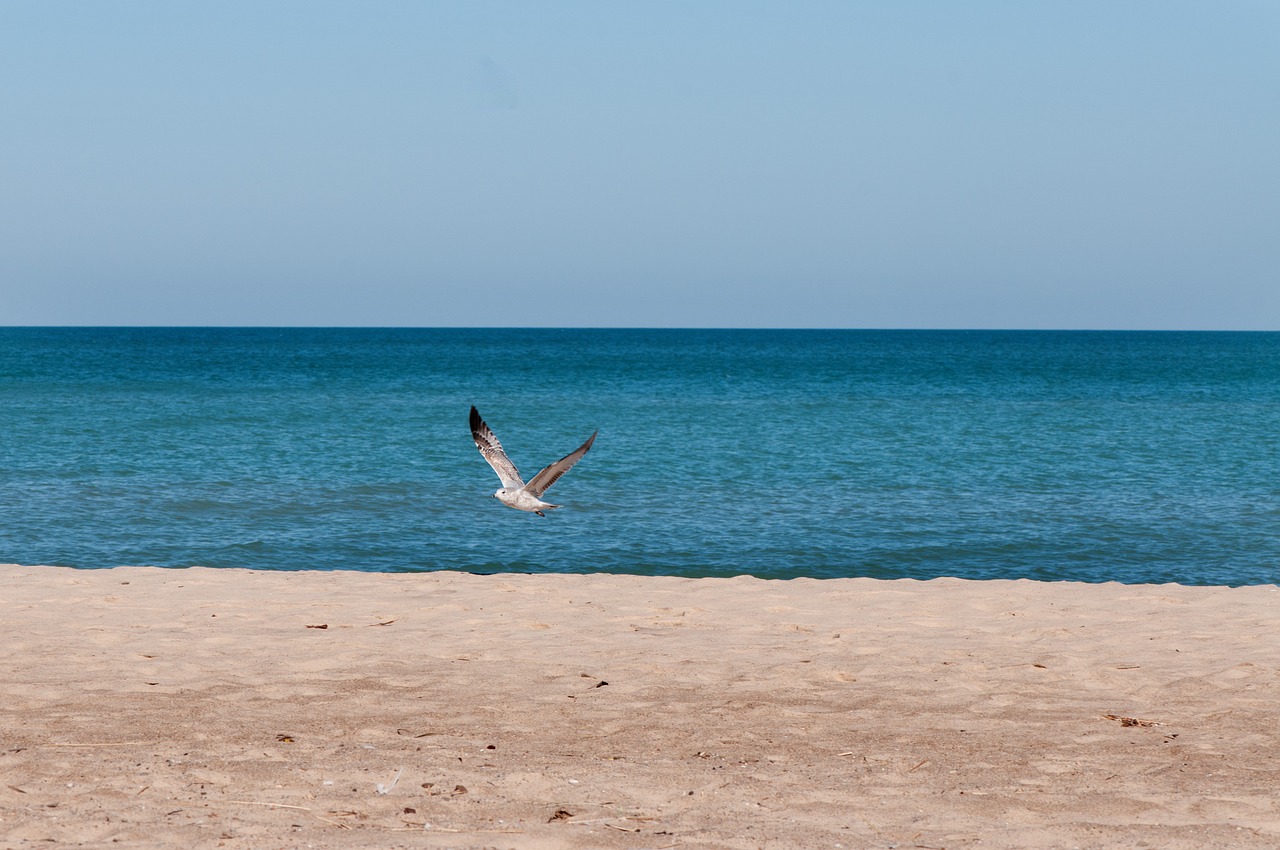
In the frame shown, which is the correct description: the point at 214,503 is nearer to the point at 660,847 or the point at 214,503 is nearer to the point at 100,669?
the point at 100,669

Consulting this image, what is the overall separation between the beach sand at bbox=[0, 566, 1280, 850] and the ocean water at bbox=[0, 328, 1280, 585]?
504 centimetres

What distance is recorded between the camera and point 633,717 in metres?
8.25

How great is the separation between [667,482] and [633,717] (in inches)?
769

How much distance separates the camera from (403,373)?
88.1 m

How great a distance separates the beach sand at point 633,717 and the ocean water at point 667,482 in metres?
5.04

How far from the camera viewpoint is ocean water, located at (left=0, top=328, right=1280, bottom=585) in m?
18.4

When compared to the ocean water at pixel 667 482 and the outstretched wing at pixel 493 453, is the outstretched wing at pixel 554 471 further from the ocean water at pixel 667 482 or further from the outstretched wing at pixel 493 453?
the ocean water at pixel 667 482

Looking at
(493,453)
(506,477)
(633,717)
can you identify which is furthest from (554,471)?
(633,717)

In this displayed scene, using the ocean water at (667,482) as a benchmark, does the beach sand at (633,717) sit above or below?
above

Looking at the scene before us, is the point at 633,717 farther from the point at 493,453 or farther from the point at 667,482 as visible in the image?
the point at 667,482

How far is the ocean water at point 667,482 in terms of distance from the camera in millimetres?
18422

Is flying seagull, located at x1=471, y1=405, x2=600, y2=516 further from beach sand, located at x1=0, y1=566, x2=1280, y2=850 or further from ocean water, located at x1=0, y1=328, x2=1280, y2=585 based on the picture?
ocean water, located at x1=0, y1=328, x2=1280, y2=585

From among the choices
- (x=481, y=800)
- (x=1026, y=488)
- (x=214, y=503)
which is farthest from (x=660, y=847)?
(x=1026, y=488)

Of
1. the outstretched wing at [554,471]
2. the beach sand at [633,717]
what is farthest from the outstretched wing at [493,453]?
the beach sand at [633,717]
